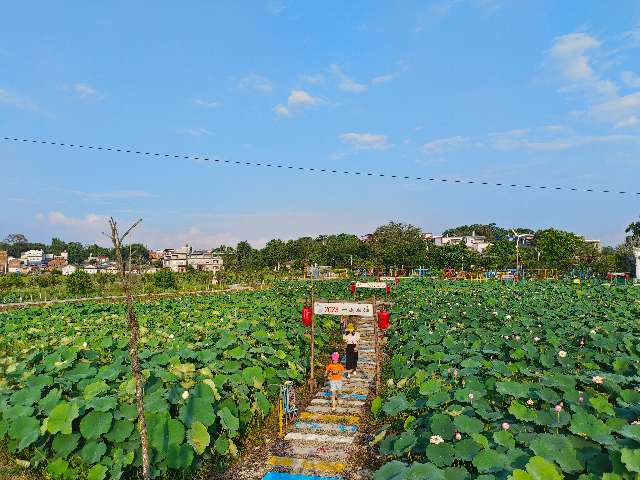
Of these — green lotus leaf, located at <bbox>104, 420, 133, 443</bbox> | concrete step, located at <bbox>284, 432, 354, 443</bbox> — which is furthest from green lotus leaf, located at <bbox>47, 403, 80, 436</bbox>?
concrete step, located at <bbox>284, 432, 354, 443</bbox>

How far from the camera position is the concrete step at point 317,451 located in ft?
17.7

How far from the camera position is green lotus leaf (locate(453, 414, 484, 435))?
4218 millimetres

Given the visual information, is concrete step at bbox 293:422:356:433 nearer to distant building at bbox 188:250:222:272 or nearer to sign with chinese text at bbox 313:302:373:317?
sign with chinese text at bbox 313:302:373:317

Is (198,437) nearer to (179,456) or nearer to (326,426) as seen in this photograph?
(179,456)

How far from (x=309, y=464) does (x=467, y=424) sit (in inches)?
85.1

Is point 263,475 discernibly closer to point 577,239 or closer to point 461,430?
point 461,430

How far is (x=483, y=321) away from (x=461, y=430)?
7.34 metres

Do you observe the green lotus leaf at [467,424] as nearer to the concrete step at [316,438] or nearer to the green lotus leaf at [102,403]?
the concrete step at [316,438]

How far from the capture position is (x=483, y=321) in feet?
35.8

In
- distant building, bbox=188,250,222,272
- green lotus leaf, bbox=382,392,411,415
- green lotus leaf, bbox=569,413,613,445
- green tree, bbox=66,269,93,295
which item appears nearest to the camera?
green lotus leaf, bbox=569,413,613,445

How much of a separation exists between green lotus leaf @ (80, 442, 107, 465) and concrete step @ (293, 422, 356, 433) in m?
2.88

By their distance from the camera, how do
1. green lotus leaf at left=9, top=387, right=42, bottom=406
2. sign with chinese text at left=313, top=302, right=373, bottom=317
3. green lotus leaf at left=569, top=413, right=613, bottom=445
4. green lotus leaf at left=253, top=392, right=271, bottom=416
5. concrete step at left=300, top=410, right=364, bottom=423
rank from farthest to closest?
1. sign with chinese text at left=313, top=302, right=373, bottom=317
2. concrete step at left=300, top=410, right=364, bottom=423
3. green lotus leaf at left=253, top=392, right=271, bottom=416
4. green lotus leaf at left=9, top=387, right=42, bottom=406
5. green lotus leaf at left=569, top=413, right=613, bottom=445

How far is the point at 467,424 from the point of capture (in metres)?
4.32

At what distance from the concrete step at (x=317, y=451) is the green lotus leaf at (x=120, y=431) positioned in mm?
2066
